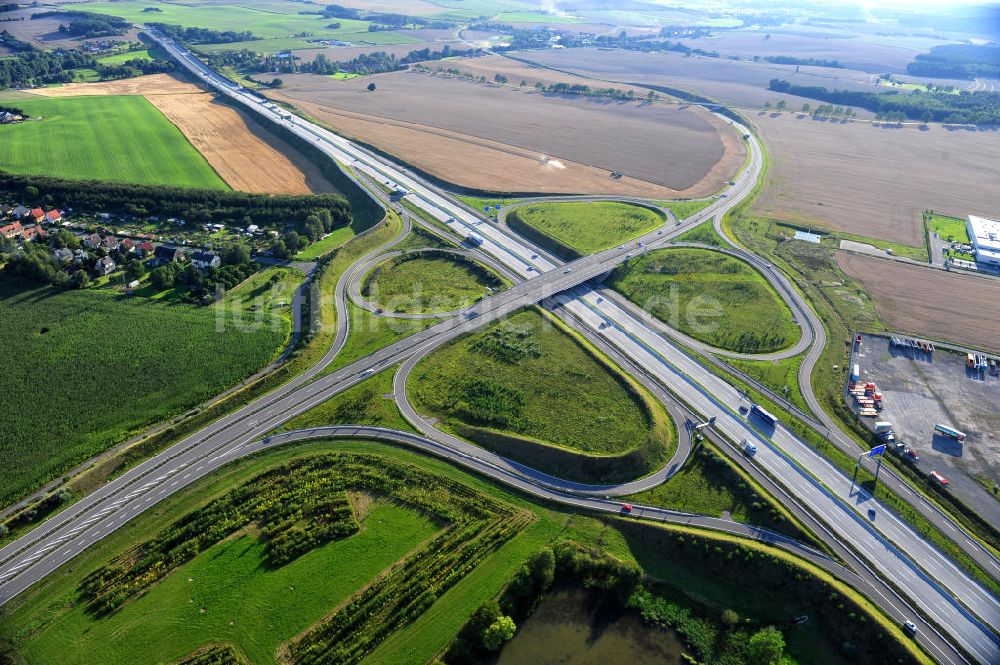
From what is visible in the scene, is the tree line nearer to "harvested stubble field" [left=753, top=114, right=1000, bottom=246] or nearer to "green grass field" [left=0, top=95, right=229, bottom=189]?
"harvested stubble field" [left=753, top=114, right=1000, bottom=246]

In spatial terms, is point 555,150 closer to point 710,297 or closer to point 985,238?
point 710,297

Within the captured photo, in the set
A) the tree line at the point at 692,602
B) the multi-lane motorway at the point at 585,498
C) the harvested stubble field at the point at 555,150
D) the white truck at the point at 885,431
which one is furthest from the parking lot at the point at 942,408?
the harvested stubble field at the point at 555,150

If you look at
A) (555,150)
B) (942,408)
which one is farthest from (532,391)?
(555,150)

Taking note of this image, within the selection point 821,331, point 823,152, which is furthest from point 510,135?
point 821,331

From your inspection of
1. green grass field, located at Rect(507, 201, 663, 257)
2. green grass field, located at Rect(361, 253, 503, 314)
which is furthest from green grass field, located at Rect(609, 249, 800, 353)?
green grass field, located at Rect(361, 253, 503, 314)

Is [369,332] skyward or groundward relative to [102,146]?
groundward

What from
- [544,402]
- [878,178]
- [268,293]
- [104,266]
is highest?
[878,178]

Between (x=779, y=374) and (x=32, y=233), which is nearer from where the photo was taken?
(x=779, y=374)
